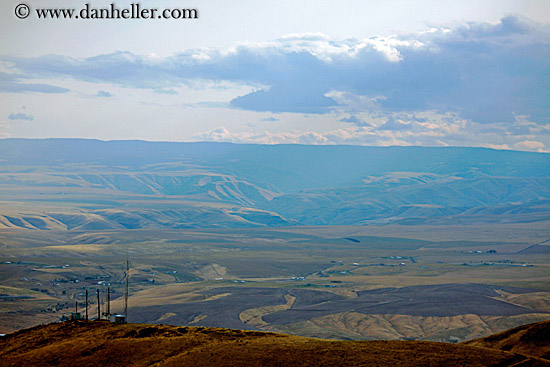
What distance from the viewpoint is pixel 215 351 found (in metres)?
38.9

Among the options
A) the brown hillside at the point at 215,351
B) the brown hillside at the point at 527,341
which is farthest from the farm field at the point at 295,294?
the brown hillside at the point at 215,351

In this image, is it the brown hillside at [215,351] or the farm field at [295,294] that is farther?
the farm field at [295,294]

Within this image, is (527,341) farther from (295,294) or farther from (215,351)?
(295,294)

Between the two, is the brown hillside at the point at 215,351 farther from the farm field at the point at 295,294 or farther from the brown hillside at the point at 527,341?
the farm field at the point at 295,294

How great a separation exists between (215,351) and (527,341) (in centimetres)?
2215

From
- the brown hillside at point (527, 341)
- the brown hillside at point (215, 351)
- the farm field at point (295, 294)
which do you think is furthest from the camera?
the farm field at point (295, 294)

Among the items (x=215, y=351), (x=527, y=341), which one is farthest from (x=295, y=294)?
(x=215, y=351)

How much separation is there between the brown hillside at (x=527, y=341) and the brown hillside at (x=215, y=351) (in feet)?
18.6

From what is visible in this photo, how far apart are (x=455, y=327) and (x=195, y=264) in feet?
347

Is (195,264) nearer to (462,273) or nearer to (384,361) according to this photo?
(462,273)

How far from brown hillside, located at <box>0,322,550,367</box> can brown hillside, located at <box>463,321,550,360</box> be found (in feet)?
18.6

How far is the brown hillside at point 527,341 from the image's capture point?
43194 mm

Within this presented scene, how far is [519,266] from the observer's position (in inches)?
7608

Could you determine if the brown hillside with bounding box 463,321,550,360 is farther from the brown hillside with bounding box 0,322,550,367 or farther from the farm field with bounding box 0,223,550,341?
the farm field with bounding box 0,223,550,341
